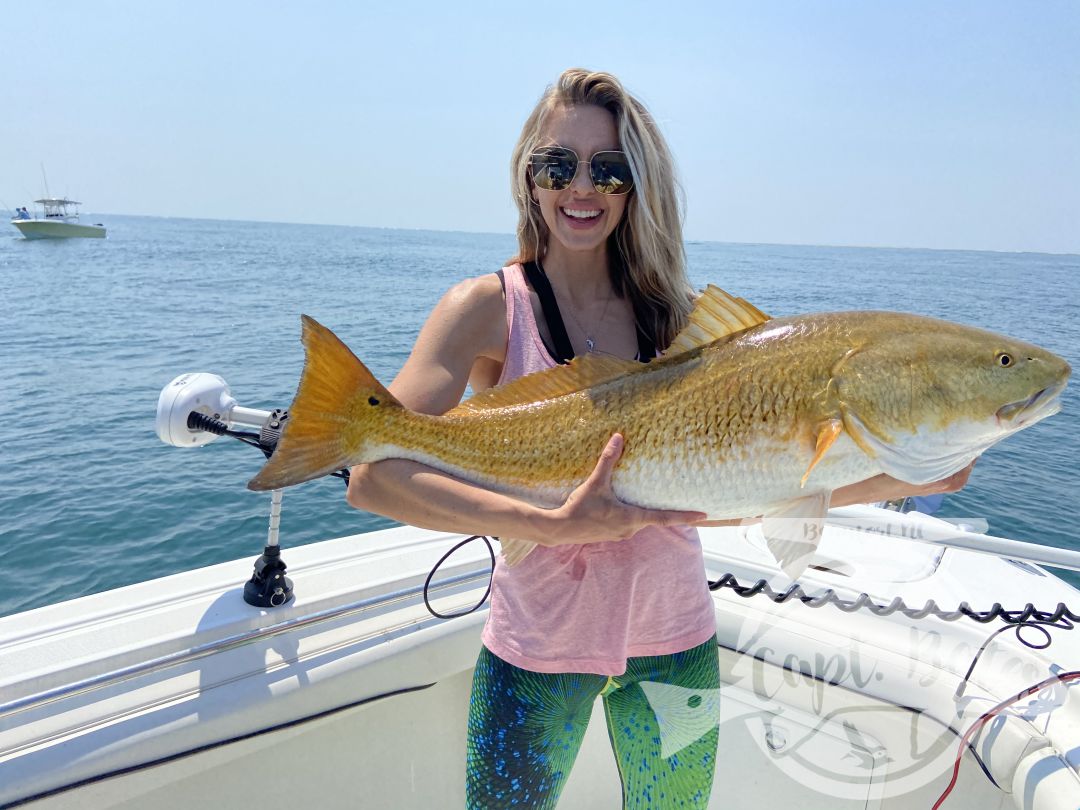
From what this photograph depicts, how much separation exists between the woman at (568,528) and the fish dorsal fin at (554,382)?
0.07 m

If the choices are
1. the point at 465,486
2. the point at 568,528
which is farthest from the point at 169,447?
the point at 568,528

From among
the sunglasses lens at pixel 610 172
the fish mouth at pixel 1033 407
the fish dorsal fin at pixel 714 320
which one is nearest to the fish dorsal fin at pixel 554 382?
the fish dorsal fin at pixel 714 320

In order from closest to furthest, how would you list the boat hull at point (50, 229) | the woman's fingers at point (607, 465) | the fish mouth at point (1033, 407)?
the fish mouth at point (1033, 407) → the woman's fingers at point (607, 465) → the boat hull at point (50, 229)

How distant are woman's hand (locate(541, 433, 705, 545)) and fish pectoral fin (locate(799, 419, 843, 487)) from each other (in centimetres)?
32

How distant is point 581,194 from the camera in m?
1.93

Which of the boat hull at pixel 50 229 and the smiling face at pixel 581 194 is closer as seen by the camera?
the smiling face at pixel 581 194

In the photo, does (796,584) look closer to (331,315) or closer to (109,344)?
(109,344)

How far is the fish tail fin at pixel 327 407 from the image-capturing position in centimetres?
174

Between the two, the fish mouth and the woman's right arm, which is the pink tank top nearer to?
the woman's right arm

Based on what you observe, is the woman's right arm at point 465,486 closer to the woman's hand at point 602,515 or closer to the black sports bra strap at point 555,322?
the woman's hand at point 602,515

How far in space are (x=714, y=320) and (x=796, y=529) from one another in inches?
23.8

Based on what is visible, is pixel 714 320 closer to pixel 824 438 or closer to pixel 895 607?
pixel 824 438

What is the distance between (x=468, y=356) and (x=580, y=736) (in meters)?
1.14

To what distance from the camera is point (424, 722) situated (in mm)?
2846
